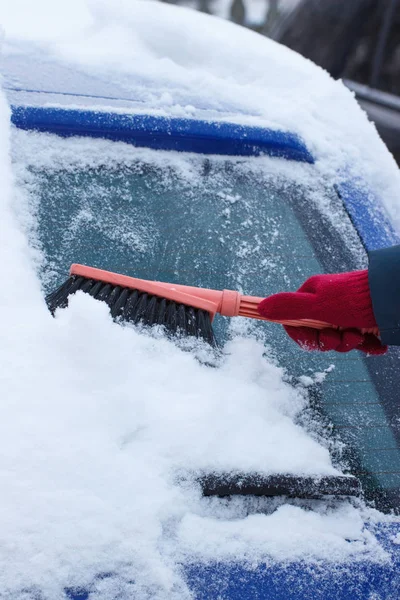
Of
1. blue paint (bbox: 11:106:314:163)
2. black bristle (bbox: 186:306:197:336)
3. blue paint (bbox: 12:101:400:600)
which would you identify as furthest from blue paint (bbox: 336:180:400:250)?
black bristle (bbox: 186:306:197:336)

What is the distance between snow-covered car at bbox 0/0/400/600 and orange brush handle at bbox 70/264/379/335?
0.22ft

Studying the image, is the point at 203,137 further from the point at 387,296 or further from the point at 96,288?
the point at 387,296

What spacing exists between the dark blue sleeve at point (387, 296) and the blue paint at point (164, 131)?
1.91ft

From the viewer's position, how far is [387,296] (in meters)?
1.48

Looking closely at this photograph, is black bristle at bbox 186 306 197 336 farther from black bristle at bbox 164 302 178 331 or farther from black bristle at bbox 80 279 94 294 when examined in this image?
black bristle at bbox 80 279 94 294

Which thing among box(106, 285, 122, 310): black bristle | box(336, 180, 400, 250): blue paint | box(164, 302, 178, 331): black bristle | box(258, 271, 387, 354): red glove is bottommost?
box(106, 285, 122, 310): black bristle

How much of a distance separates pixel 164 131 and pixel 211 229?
31 centimetres

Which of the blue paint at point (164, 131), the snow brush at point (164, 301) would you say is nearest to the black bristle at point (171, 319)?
the snow brush at point (164, 301)

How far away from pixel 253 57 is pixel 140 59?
0.46m

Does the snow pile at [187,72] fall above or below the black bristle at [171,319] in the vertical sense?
above

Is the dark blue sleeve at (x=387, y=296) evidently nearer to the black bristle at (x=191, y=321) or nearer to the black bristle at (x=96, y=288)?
the black bristle at (x=191, y=321)

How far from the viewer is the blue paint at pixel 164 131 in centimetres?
177

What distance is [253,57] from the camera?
97.1 inches

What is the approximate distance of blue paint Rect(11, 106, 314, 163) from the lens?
1.77 metres
